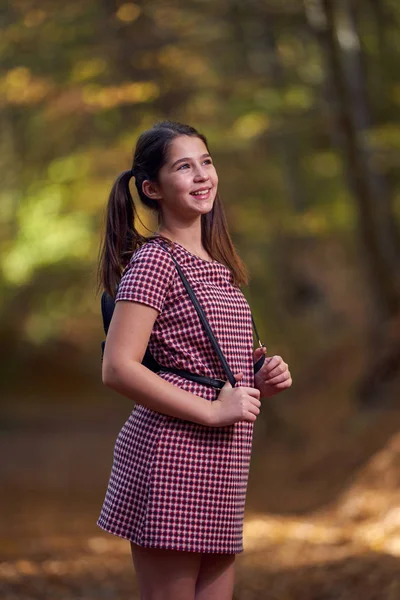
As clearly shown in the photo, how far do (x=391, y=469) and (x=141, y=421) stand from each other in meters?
6.77

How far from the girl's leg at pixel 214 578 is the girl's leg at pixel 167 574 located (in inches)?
2.9

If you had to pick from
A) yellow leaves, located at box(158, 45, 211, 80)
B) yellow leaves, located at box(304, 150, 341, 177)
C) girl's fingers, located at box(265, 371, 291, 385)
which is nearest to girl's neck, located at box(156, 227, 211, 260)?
girl's fingers, located at box(265, 371, 291, 385)

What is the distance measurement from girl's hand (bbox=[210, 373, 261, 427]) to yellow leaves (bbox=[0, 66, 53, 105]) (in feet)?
23.2

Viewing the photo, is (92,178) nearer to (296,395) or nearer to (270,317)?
(270,317)

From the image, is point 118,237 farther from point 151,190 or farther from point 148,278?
point 148,278

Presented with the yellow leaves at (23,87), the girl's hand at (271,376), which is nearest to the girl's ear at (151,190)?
the girl's hand at (271,376)

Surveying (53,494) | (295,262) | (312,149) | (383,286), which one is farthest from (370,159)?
(295,262)

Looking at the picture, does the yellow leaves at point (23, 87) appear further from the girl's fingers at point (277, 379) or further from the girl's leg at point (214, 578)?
the girl's leg at point (214, 578)

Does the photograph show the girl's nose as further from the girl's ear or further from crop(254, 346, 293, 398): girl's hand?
crop(254, 346, 293, 398): girl's hand

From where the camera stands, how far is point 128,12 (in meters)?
9.27

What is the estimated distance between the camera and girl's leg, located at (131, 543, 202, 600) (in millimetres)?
2541

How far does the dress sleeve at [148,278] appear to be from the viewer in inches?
99.7

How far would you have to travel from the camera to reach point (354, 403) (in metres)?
13.7

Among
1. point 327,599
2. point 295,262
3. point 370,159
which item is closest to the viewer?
point 327,599
